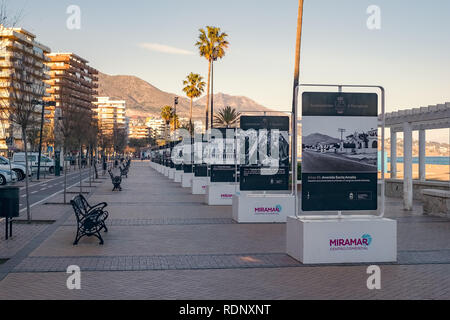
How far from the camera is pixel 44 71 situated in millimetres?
127000

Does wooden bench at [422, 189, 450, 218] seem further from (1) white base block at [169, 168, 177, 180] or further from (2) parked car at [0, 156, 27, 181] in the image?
(2) parked car at [0, 156, 27, 181]

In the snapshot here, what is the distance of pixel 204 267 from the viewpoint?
8961 millimetres

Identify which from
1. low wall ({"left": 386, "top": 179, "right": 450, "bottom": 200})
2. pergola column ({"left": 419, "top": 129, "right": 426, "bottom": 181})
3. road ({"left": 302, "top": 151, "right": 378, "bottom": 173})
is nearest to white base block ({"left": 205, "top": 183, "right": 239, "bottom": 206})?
low wall ({"left": 386, "top": 179, "right": 450, "bottom": 200})

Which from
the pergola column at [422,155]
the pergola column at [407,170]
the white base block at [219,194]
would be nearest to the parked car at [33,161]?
the white base block at [219,194]

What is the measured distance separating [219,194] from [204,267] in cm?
1142

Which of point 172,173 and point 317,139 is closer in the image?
point 317,139

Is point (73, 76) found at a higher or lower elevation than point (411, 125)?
higher

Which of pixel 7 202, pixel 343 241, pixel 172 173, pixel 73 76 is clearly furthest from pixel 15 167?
pixel 73 76

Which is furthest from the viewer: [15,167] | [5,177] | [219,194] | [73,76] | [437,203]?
[73,76]

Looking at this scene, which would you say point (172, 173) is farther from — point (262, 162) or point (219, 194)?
point (262, 162)

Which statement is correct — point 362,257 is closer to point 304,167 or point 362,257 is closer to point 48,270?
point 304,167

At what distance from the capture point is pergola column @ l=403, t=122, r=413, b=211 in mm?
18781

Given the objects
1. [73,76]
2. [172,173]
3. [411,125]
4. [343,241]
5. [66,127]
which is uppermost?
[73,76]
